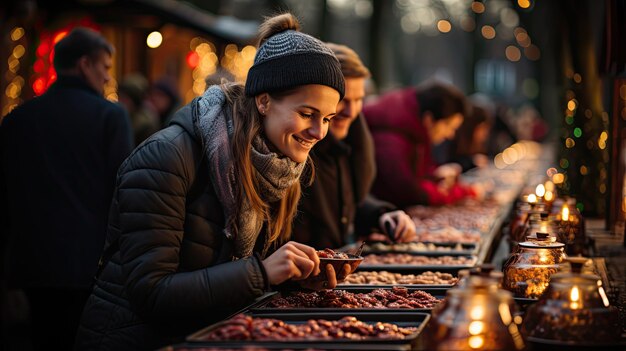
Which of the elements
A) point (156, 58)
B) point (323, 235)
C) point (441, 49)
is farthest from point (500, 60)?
point (323, 235)

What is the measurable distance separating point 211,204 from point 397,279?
1598mm

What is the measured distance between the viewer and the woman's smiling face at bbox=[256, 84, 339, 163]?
3.83m

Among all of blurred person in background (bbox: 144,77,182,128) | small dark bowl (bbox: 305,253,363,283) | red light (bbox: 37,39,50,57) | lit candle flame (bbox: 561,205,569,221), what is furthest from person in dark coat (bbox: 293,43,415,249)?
red light (bbox: 37,39,50,57)

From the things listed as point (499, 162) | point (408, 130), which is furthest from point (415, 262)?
point (499, 162)

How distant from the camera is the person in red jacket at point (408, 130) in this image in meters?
8.84

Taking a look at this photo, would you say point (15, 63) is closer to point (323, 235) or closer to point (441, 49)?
point (323, 235)

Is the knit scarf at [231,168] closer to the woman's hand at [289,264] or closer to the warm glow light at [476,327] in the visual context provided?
the woman's hand at [289,264]

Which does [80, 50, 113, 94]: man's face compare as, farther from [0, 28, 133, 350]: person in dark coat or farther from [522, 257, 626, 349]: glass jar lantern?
[522, 257, 626, 349]: glass jar lantern

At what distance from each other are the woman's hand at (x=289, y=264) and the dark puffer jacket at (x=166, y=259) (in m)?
0.04

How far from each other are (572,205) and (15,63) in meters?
8.42

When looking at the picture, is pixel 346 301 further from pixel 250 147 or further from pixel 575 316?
pixel 575 316

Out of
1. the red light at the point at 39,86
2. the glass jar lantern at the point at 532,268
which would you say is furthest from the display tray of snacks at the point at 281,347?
the red light at the point at 39,86

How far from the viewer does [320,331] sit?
11.1ft

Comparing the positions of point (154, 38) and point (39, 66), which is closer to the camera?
point (39, 66)
